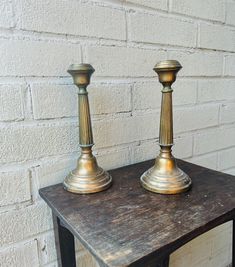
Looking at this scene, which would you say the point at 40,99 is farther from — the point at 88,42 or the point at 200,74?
the point at 200,74

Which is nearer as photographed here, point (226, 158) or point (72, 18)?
point (72, 18)

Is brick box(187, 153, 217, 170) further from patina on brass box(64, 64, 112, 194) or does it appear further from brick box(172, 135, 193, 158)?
patina on brass box(64, 64, 112, 194)

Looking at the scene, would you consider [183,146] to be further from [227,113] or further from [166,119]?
[166,119]

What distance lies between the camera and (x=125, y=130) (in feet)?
2.76

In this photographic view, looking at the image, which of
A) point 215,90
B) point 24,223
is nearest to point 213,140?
point 215,90

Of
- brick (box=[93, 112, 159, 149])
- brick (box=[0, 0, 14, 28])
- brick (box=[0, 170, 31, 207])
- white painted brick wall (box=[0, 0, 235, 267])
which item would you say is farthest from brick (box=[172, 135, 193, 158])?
brick (box=[0, 0, 14, 28])

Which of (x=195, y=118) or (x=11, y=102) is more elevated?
(x=11, y=102)

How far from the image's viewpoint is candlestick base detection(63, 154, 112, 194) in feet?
2.06

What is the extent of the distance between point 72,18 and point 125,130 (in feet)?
1.20

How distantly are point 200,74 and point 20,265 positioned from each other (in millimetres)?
892

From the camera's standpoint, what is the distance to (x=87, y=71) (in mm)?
591

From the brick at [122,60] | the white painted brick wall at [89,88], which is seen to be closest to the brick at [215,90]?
the white painted brick wall at [89,88]

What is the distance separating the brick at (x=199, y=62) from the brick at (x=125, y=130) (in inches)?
8.7

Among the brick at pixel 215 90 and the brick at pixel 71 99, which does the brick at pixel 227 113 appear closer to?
the brick at pixel 215 90
